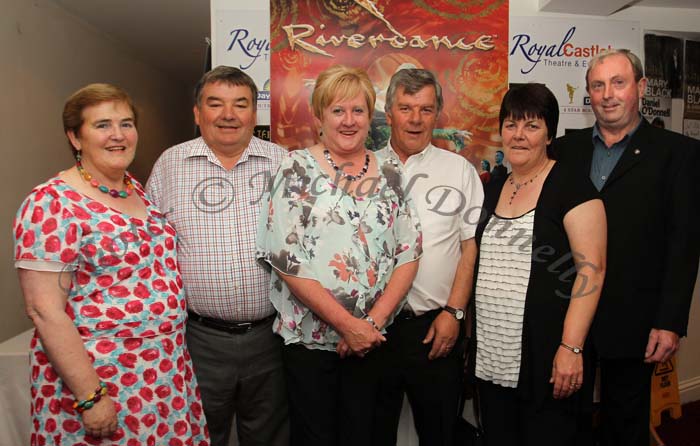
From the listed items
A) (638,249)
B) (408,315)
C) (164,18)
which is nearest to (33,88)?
(164,18)

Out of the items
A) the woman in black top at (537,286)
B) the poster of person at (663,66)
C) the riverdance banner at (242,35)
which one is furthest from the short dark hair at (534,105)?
the poster of person at (663,66)

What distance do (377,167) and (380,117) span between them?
1.25 meters

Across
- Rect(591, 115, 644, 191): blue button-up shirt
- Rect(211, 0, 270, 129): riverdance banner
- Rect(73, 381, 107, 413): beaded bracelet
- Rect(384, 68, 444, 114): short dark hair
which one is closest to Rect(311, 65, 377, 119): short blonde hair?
Rect(384, 68, 444, 114): short dark hair

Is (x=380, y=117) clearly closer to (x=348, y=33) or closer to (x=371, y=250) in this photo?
(x=348, y=33)

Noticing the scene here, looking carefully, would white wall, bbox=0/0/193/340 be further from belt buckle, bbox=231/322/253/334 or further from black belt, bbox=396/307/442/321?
black belt, bbox=396/307/442/321

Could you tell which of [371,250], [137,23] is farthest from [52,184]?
[137,23]

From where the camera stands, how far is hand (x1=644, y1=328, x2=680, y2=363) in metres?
1.84

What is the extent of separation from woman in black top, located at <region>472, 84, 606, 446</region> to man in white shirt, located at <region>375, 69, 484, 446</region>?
0.47ft

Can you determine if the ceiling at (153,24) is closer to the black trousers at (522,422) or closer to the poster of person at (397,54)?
the poster of person at (397,54)

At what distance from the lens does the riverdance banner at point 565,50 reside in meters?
3.06

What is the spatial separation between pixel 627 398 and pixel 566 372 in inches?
19.8

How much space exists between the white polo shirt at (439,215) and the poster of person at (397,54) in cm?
98

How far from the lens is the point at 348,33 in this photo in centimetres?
296

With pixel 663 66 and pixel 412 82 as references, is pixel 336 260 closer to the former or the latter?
pixel 412 82
